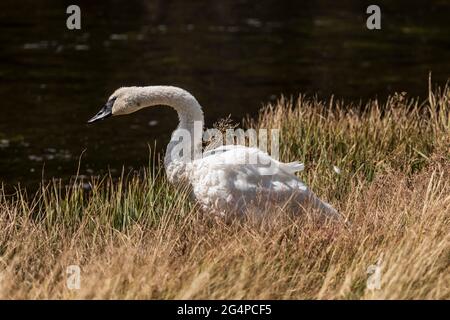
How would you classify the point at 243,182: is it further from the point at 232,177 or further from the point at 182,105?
the point at 182,105

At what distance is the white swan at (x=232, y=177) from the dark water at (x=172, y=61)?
671cm

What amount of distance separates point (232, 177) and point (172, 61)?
16.9 meters

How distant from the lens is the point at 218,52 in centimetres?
2659

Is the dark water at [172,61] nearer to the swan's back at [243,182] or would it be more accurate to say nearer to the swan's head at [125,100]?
the swan's head at [125,100]

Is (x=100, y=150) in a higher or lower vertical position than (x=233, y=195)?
lower

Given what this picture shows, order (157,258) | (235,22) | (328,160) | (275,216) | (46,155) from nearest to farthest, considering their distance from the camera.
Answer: (157,258)
(275,216)
(328,160)
(46,155)
(235,22)

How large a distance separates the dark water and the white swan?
671cm

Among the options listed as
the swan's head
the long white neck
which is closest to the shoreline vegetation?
the long white neck

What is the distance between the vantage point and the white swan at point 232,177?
8297 millimetres

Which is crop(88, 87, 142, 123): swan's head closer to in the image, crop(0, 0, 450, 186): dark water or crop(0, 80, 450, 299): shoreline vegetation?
crop(0, 80, 450, 299): shoreline vegetation
